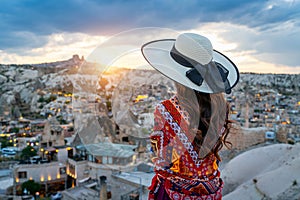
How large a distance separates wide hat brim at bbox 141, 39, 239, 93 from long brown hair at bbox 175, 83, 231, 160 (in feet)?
0.09

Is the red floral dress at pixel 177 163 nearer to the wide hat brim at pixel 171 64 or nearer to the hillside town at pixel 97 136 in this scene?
the wide hat brim at pixel 171 64

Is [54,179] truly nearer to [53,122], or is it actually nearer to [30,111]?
[53,122]

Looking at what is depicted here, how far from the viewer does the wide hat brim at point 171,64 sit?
3.29ft

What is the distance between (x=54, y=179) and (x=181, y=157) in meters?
9.78

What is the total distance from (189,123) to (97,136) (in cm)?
54

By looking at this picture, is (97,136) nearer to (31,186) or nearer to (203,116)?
(203,116)

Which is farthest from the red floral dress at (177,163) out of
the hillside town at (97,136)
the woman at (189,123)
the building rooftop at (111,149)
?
the building rooftop at (111,149)

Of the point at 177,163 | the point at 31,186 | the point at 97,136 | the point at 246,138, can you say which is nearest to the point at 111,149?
the point at 97,136

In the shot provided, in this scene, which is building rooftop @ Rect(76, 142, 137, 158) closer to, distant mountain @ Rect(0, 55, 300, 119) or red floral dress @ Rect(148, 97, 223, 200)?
red floral dress @ Rect(148, 97, 223, 200)

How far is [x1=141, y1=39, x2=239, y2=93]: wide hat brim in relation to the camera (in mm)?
1004

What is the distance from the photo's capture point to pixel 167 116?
981 millimetres

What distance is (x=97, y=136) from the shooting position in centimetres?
138

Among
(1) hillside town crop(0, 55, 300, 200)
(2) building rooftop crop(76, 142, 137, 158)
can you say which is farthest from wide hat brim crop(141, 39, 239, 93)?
(2) building rooftop crop(76, 142, 137, 158)

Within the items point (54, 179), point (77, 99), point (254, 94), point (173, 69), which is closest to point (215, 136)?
point (173, 69)
